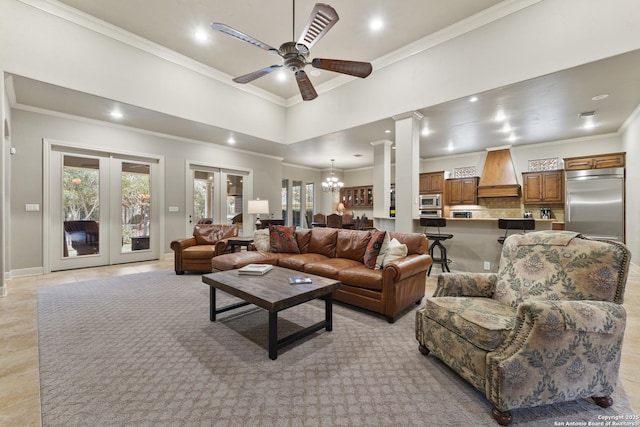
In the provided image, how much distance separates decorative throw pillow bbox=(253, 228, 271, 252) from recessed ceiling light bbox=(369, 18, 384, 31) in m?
3.47

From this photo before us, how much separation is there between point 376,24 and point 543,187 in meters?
5.77

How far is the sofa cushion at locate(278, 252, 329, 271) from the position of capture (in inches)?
142

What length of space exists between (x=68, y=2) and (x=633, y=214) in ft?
31.3

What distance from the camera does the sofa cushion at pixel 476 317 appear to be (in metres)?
1.54

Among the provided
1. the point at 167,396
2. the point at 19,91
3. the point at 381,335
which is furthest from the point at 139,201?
the point at 381,335

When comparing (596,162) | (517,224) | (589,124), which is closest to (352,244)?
(517,224)

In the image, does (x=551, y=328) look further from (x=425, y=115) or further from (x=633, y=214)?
(x=633, y=214)

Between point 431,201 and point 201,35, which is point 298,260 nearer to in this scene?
point 201,35

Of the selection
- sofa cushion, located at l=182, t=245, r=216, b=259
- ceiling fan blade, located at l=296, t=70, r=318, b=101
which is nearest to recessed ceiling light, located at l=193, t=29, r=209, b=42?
ceiling fan blade, located at l=296, t=70, r=318, b=101

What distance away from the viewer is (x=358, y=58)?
4.70 m

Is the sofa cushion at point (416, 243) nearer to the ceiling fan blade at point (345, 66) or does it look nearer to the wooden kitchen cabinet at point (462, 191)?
the ceiling fan blade at point (345, 66)

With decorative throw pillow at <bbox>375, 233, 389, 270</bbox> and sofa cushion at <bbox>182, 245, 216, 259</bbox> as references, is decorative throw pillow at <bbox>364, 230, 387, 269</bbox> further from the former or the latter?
sofa cushion at <bbox>182, 245, 216, 259</bbox>

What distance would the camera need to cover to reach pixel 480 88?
376 cm

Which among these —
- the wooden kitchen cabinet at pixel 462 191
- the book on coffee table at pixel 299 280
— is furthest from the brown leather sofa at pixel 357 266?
the wooden kitchen cabinet at pixel 462 191
